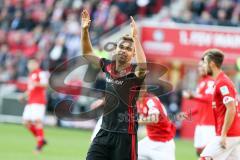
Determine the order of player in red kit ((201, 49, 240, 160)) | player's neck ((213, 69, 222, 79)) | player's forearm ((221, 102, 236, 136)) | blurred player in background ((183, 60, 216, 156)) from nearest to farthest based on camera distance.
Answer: player's forearm ((221, 102, 236, 136)) < player in red kit ((201, 49, 240, 160)) < player's neck ((213, 69, 222, 79)) < blurred player in background ((183, 60, 216, 156))

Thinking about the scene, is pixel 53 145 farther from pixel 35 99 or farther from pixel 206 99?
pixel 206 99

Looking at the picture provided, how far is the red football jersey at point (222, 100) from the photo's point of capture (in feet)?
35.4

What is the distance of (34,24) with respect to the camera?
2981cm

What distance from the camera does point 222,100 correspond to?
10836 mm

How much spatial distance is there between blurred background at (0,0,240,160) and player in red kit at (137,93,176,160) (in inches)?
361

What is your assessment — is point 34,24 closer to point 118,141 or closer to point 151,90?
point 151,90

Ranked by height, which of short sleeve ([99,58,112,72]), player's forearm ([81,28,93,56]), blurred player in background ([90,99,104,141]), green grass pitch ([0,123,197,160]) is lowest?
green grass pitch ([0,123,197,160])

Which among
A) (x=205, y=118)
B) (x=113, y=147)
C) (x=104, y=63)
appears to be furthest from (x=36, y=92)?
(x=113, y=147)

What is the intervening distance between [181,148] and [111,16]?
822cm

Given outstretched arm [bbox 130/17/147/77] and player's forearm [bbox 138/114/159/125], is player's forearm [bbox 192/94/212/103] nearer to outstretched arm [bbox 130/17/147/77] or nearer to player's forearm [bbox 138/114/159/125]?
player's forearm [bbox 138/114/159/125]

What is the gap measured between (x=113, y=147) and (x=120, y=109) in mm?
477

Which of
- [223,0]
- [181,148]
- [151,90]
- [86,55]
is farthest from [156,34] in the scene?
[86,55]

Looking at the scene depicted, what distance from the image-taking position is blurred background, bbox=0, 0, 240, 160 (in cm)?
2436

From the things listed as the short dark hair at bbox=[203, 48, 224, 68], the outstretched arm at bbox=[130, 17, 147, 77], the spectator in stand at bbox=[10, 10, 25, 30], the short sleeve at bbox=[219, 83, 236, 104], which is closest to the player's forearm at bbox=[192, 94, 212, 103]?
the short dark hair at bbox=[203, 48, 224, 68]
